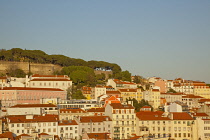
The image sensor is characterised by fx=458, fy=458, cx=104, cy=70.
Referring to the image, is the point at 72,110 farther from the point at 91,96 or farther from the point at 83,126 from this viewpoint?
the point at 91,96

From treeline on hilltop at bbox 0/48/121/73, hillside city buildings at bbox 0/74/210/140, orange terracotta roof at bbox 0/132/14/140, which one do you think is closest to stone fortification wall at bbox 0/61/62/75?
treeline on hilltop at bbox 0/48/121/73

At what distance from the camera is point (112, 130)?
57375 mm

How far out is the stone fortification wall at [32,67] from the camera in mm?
97438

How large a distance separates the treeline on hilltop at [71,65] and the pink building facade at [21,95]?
1494cm

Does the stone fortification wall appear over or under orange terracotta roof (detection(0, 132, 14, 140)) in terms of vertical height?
over

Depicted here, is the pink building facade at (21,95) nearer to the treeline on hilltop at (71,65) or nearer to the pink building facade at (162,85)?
the treeline on hilltop at (71,65)

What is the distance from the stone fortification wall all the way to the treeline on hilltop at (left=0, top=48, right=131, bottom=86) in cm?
127


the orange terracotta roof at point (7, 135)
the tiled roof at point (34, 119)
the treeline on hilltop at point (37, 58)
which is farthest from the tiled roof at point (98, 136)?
the treeline on hilltop at point (37, 58)

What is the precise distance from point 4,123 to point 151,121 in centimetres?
1802

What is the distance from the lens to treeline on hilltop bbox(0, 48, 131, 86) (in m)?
94.0

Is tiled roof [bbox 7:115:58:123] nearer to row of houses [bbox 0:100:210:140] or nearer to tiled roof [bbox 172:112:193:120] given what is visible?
row of houses [bbox 0:100:210:140]

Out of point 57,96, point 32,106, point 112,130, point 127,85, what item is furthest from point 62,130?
point 127,85

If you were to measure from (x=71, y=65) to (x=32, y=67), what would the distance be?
9.98m

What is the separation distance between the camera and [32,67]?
10150 cm
